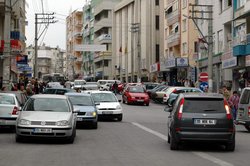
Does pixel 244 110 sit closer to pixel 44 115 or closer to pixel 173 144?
pixel 173 144

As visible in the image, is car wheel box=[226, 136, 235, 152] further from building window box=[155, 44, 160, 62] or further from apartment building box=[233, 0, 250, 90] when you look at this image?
building window box=[155, 44, 160, 62]

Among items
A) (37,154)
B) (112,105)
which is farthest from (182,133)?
(112,105)

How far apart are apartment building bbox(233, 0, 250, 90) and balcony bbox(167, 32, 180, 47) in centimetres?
1897

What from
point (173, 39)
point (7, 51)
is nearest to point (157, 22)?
point (173, 39)

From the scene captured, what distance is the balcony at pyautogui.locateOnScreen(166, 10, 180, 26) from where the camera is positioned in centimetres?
6481

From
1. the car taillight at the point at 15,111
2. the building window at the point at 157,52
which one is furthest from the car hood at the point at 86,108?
the building window at the point at 157,52

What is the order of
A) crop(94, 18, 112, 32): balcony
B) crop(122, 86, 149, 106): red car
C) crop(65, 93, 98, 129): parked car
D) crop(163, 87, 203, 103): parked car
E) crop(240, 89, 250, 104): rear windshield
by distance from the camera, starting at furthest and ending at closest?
crop(94, 18, 112, 32): balcony → crop(122, 86, 149, 106): red car → crop(163, 87, 203, 103): parked car → crop(65, 93, 98, 129): parked car → crop(240, 89, 250, 104): rear windshield

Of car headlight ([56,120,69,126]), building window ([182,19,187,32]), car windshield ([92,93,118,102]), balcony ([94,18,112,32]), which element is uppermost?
balcony ([94,18,112,32])

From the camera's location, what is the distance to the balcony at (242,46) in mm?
40031

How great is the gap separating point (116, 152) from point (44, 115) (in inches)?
121

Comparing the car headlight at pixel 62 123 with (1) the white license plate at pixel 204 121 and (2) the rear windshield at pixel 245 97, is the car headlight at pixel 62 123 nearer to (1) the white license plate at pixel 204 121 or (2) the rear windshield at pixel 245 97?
(1) the white license plate at pixel 204 121

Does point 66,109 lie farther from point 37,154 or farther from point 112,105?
point 112,105

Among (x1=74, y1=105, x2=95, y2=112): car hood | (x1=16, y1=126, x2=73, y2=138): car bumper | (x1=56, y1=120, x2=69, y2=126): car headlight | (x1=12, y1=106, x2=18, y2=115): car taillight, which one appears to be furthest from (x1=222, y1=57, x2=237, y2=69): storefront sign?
(x1=16, y1=126, x2=73, y2=138): car bumper

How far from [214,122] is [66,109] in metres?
5.07
